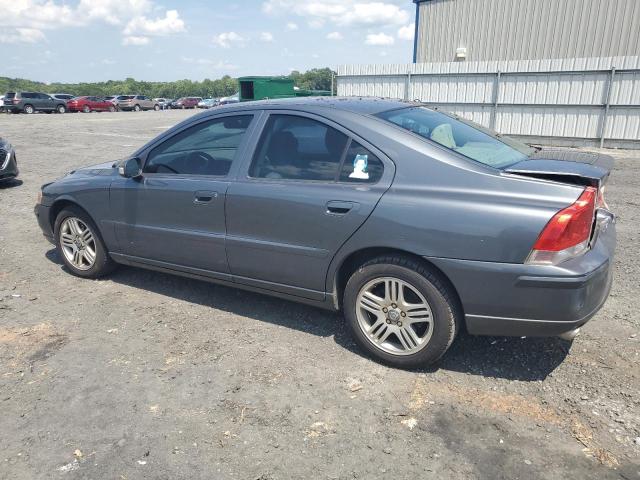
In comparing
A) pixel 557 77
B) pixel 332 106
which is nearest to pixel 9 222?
pixel 332 106

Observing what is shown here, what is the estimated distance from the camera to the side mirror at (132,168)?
417 cm

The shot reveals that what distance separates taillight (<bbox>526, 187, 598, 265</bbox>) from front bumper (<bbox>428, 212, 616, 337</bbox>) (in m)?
0.05

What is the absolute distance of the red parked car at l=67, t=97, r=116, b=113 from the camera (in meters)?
41.3

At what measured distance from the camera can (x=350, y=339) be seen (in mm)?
3631

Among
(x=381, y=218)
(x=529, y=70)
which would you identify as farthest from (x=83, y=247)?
(x=529, y=70)

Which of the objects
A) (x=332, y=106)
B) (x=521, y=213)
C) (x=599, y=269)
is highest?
(x=332, y=106)

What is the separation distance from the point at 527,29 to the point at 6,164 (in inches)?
727

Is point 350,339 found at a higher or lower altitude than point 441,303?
lower

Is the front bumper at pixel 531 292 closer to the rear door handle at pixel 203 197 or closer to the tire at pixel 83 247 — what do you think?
the rear door handle at pixel 203 197

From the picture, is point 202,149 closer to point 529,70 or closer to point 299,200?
point 299,200

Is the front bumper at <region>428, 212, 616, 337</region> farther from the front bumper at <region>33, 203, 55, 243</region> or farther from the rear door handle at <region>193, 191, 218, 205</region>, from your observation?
the front bumper at <region>33, 203, 55, 243</region>

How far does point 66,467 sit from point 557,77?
1522 centimetres

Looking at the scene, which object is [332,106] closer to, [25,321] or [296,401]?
[296,401]

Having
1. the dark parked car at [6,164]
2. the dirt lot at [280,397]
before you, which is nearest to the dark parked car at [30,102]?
the dark parked car at [6,164]
